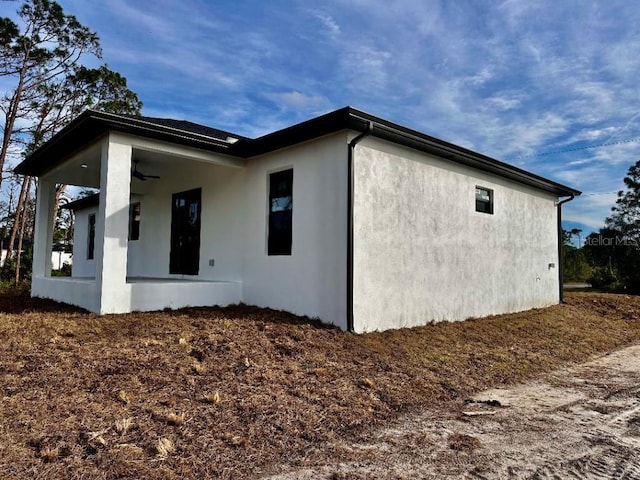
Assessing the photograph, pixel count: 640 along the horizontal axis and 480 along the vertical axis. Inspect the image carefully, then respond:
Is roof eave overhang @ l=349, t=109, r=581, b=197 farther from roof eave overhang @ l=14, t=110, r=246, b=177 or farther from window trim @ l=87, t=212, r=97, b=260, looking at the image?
window trim @ l=87, t=212, r=97, b=260

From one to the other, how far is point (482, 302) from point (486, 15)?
6.22m

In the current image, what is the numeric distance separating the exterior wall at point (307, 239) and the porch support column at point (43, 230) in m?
5.55

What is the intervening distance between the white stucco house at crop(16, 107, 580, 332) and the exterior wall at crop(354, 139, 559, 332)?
0.10ft

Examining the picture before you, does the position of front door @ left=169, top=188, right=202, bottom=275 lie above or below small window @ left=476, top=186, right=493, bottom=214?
below

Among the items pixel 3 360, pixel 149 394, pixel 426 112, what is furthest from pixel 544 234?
pixel 3 360

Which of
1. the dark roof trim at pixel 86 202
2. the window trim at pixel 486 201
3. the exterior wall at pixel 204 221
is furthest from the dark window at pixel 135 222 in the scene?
the window trim at pixel 486 201

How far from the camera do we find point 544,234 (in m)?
12.0

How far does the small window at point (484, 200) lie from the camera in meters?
9.56

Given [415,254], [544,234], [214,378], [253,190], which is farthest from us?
[544,234]

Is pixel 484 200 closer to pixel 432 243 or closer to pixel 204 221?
pixel 432 243

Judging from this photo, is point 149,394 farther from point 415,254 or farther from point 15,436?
point 415,254

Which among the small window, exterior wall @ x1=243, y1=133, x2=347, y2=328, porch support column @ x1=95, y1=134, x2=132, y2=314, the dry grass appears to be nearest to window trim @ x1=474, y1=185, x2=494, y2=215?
the small window

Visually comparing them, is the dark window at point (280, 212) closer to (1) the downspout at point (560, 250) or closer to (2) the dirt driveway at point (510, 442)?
(2) the dirt driveway at point (510, 442)

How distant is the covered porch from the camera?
6906 millimetres
